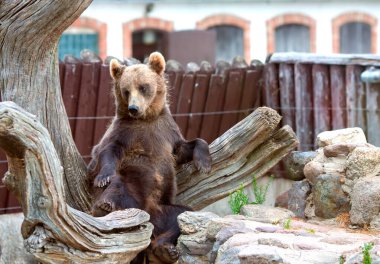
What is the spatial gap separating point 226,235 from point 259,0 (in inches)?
1056

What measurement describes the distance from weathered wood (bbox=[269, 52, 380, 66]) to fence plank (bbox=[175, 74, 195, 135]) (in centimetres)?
114

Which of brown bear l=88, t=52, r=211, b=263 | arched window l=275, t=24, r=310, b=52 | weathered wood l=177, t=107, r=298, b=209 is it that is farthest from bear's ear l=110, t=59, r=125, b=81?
arched window l=275, t=24, r=310, b=52

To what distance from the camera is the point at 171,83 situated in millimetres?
12836

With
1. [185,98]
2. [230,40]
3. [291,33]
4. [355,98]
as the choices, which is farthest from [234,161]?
[291,33]

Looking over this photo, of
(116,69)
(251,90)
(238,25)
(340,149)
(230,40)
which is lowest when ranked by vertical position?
(340,149)

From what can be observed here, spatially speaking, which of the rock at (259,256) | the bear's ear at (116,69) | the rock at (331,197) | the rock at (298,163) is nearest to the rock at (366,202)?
the rock at (331,197)

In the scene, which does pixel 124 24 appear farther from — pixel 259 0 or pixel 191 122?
pixel 191 122

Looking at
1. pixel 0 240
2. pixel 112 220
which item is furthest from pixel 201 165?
pixel 0 240

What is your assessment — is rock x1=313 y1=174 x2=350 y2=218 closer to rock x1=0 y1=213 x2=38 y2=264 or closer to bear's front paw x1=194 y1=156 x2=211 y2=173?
bear's front paw x1=194 y1=156 x2=211 y2=173

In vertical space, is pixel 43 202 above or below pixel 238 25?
below

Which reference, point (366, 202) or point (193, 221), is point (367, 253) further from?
point (193, 221)

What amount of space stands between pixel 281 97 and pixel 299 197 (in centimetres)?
413

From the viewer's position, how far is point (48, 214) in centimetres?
747

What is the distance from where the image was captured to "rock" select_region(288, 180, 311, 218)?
9312mm
